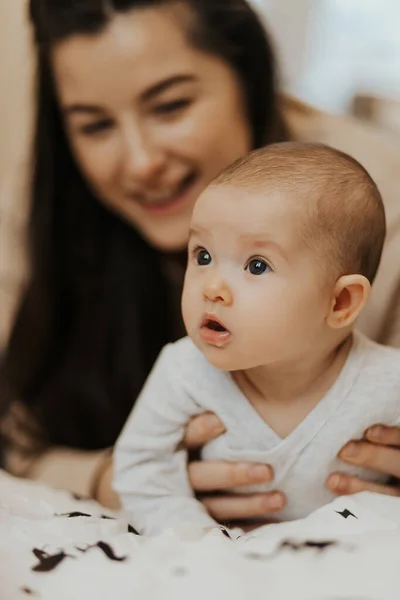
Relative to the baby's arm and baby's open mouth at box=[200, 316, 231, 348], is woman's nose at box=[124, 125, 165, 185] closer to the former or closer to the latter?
the baby's arm

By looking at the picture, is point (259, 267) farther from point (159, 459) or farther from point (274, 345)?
point (159, 459)

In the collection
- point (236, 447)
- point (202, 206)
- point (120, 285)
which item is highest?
point (202, 206)

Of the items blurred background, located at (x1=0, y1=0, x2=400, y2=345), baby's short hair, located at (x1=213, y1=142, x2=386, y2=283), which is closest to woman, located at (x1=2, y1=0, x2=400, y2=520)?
baby's short hair, located at (x1=213, y1=142, x2=386, y2=283)

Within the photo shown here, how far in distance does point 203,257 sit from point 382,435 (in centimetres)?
29

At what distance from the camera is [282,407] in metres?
0.80

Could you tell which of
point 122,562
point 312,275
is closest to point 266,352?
point 312,275

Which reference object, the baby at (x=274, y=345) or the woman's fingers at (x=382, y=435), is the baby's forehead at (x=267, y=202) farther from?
the woman's fingers at (x=382, y=435)

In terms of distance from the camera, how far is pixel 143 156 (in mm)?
1133

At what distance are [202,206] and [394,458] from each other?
37 cm

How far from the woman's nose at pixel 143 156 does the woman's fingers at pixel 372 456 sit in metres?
0.57

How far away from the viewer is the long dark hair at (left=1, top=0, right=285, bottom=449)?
51.6 inches

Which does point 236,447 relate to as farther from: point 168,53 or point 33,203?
point 33,203

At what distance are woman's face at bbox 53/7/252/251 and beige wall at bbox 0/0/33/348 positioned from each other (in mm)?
316

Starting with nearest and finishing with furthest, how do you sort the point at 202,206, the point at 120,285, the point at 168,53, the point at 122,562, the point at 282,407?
the point at 122,562 → the point at 202,206 → the point at 282,407 → the point at 168,53 → the point at 120,285
